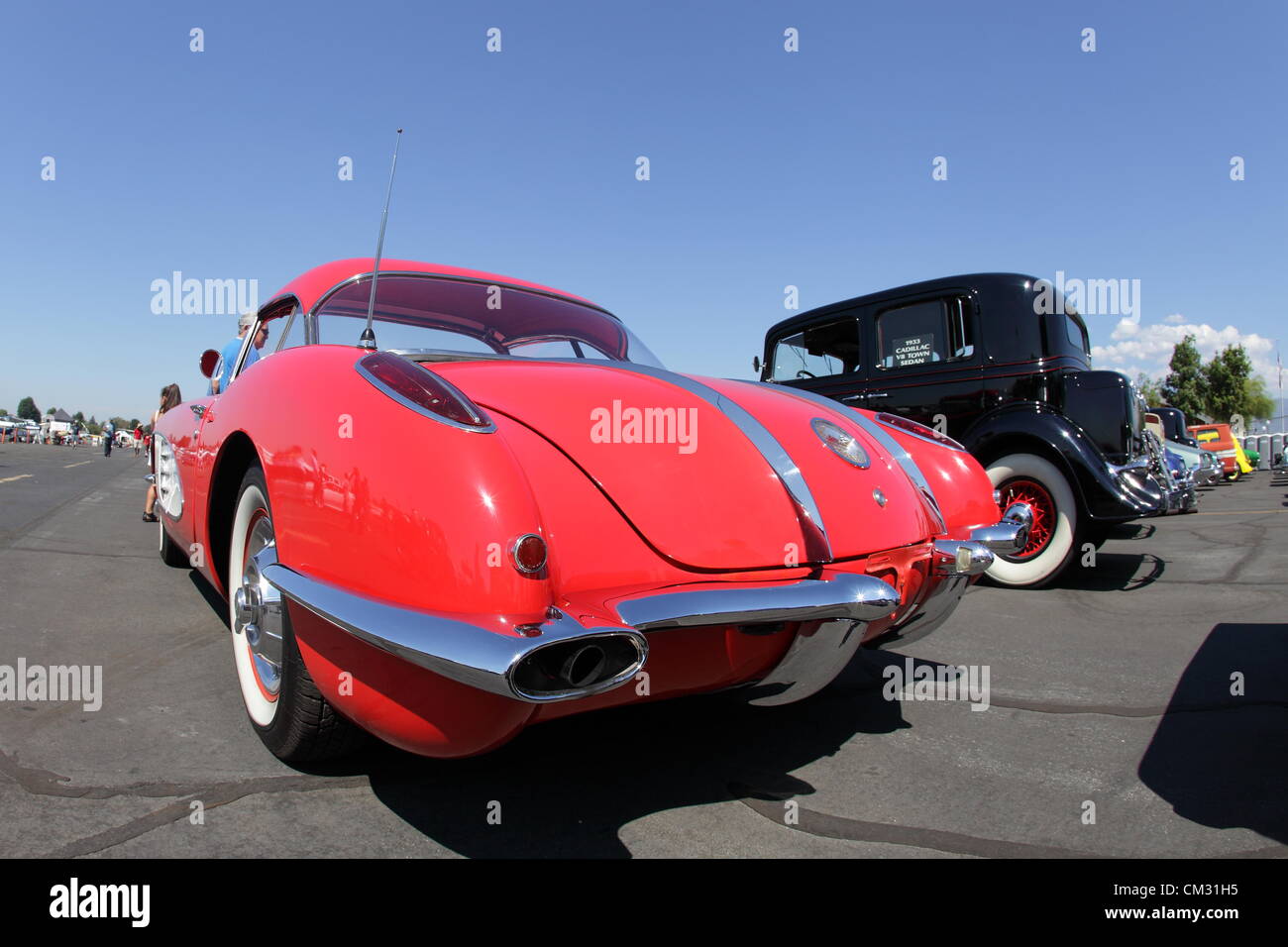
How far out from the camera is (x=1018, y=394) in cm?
548

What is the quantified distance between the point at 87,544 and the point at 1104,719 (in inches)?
250

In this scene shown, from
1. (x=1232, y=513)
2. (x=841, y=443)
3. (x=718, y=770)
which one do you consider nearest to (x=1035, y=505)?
(x=841, y=443)

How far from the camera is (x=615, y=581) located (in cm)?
163

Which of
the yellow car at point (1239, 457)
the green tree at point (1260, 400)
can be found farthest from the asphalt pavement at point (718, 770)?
the green tree at point (1260, 400)

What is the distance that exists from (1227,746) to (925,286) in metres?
4.24

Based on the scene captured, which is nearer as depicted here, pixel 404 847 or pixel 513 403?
pixel 404 847

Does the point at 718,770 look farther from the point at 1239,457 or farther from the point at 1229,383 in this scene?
the point at 1229,383

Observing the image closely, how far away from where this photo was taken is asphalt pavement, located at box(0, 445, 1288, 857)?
1.76 metres

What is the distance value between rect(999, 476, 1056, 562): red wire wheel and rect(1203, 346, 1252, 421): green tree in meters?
49.2

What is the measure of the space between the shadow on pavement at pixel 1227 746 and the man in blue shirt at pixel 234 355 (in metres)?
3.59

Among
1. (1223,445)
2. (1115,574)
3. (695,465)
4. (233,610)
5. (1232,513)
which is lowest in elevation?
(1232,513)
